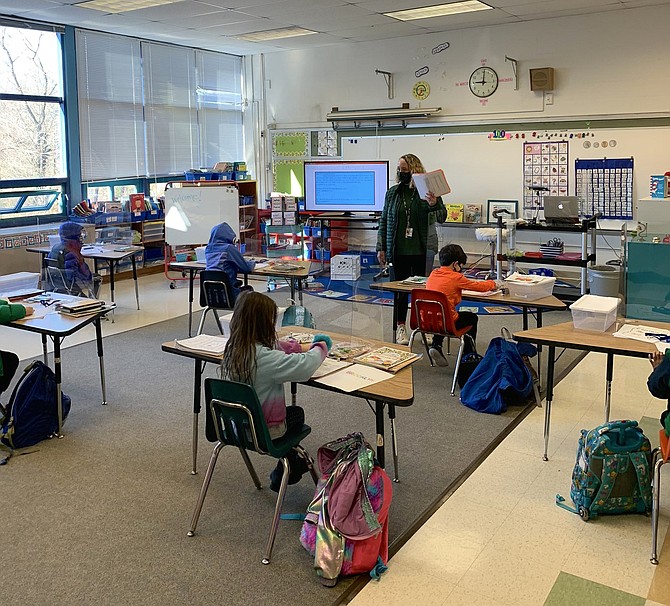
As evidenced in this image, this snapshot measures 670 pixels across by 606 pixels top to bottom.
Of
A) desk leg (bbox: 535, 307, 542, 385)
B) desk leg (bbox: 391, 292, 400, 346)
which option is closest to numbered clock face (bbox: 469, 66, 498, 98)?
desk leg (bbox: 391, 292, 400, 346)

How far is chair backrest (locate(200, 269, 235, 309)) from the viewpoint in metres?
5.71

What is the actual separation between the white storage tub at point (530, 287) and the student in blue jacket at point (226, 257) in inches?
84.1

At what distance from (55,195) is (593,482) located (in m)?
7.45

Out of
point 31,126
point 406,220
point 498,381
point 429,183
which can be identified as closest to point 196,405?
point 498,381

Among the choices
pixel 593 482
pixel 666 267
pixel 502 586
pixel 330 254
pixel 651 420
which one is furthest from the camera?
pixel 330 254

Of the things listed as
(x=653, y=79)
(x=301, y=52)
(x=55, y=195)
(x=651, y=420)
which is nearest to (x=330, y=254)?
(x=301, y=52)

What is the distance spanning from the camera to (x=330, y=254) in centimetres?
1014

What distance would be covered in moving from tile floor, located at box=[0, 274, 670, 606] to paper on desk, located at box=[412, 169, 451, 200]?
7.62 ft

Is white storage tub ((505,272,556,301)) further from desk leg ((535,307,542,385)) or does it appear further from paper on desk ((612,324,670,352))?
paper on desk ((612,324,670,352))

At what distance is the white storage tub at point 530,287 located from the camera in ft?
15.7

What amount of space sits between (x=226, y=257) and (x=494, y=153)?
4.38m

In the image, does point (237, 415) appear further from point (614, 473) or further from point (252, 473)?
point (614, 473)

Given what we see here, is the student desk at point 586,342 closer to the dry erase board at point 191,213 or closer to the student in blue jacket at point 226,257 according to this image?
the student in blue jacket at point 226,257

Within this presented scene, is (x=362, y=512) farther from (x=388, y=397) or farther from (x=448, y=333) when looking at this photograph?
(x=448, y=333)
